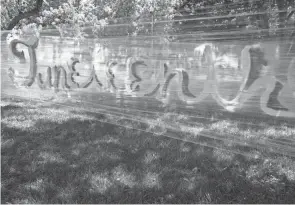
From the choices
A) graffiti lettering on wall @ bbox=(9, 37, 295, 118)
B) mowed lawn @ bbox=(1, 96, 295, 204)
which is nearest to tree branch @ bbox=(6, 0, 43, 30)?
graffiti lettering on wall @ bbox=(9, 37, 295, 118)

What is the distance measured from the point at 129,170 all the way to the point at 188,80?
1002 millimetres

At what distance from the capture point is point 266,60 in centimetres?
260

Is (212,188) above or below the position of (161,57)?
below

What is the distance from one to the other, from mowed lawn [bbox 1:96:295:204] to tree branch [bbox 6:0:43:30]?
1819 mm

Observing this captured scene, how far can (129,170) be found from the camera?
9.77 feet

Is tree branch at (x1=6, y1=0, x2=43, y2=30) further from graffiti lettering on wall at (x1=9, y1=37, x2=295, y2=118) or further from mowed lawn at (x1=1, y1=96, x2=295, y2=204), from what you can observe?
mowed lawn at (x1=1, y1=96, x2=295, y2=204)

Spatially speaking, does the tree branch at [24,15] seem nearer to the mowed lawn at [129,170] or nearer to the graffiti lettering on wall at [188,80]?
the graffiti lettering on wall at [188,80]

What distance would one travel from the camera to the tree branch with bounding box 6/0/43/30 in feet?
16.5

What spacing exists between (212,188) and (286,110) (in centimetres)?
86

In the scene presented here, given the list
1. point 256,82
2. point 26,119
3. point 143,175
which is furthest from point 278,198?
point 26,119

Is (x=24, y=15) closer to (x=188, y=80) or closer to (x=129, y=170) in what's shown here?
(x=188, y=80)

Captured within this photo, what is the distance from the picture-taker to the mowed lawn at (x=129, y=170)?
257cm

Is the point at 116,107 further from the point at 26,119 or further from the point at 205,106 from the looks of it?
the point at 26,119

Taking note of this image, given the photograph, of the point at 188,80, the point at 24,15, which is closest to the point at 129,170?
the point at 188,80
